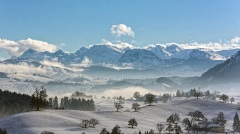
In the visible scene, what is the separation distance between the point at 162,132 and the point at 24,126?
71163mm

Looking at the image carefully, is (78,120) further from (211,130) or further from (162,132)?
(211,130)

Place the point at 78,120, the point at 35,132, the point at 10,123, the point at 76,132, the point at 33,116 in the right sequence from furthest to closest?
the point at 78,120 → the point at 33,116 → the point at 10,123 → the point at 76,132 → the point at 35,132

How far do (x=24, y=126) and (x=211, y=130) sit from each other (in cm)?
10282

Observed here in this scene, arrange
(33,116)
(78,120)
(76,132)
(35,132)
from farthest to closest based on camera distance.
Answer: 1. (78,120)
2. (33,116)
3. (76,132)
4. (35,132)

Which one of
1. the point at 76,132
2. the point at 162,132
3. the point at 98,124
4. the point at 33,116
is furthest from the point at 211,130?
the point at 33,116

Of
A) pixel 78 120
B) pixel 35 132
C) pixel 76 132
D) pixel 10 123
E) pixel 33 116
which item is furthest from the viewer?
pixel 78 120

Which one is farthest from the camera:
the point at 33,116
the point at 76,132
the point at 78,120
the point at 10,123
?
the point at 78,120

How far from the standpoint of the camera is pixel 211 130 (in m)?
195

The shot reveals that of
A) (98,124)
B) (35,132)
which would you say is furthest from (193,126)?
(35,132)

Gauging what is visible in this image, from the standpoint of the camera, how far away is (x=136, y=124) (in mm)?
188875

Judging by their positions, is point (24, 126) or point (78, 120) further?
point (78, 120)

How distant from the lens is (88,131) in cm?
16088

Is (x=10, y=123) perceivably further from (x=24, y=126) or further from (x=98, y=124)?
(x=98, y=124)

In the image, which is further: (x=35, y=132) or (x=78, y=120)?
(x=78, y=120)
